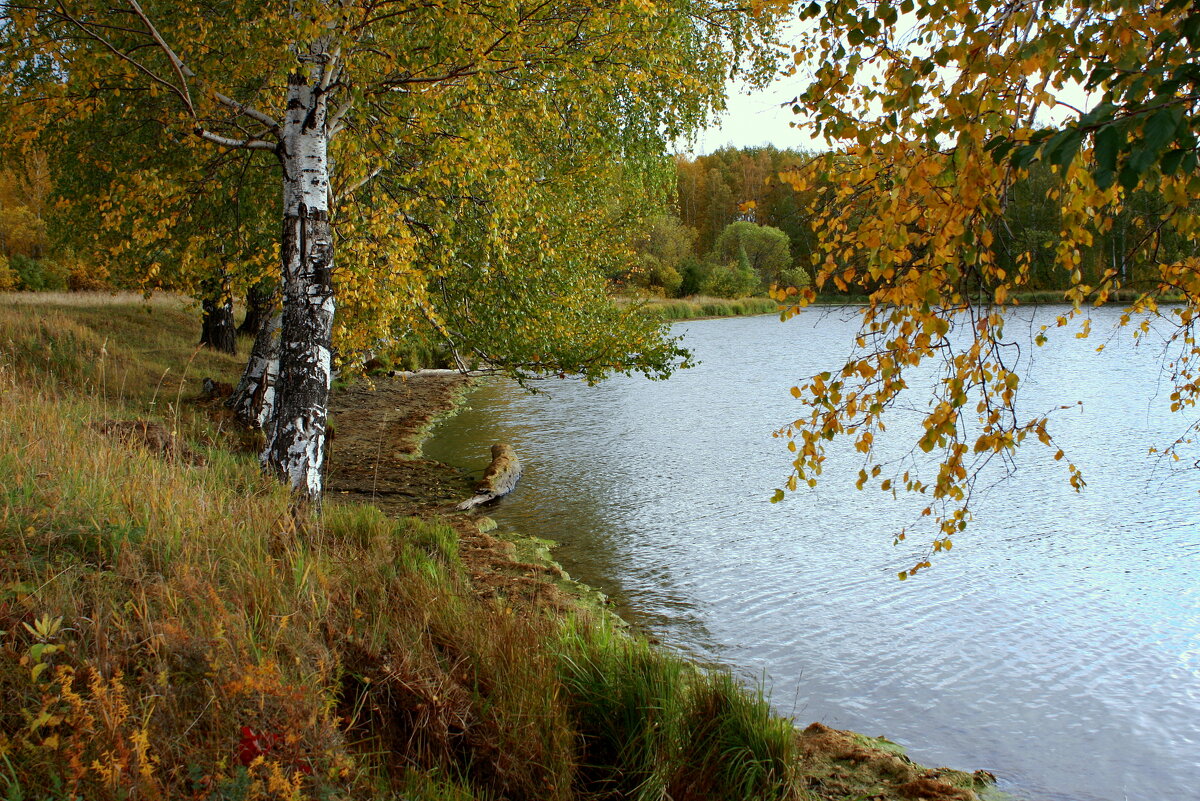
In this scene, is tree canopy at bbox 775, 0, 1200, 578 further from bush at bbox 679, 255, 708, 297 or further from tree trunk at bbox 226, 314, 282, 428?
bush at bbox 679, 255, 708, 297

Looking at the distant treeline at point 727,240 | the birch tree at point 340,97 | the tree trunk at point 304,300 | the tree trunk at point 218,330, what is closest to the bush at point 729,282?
the distant treeline at point 727,240

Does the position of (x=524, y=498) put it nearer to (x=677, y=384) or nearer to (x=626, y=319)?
(x=626, y=319)

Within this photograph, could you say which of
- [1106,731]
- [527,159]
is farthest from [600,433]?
[1106,731]

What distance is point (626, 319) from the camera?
11078 mm

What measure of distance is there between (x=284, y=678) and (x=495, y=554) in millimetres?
4820

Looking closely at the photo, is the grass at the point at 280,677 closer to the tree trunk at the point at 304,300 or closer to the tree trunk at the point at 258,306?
the tree trunk at the point at 304,300

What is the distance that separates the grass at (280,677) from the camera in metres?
2.74

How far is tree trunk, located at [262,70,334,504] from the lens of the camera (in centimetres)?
633

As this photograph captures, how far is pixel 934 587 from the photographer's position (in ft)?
25.4

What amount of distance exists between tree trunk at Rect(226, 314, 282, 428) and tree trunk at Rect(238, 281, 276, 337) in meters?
0.23

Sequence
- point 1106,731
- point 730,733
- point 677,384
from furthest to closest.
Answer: point 677,384
point 1106,731
point 730,733

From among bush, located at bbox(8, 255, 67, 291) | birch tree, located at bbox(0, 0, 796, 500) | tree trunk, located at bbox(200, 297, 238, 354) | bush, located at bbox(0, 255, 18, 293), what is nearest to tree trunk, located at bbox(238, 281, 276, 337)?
tree trunk, located at bbox(200, 297, 238, 354)

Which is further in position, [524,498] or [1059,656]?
[524,498]

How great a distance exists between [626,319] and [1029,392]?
432 inches
